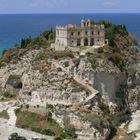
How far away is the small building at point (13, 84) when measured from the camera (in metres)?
71.3

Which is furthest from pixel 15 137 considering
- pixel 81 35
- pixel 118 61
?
pixel 81 35

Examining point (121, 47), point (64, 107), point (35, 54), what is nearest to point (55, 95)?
point (64, 107)

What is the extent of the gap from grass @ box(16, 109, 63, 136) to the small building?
8618 millimetres

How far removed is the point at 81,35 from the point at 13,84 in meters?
11.3

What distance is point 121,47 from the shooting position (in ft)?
254

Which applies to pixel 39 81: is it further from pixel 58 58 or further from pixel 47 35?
pixel 47 35

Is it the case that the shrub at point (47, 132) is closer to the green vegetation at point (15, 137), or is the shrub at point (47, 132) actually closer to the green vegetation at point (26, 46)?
the green vegetation at point (15, 137)

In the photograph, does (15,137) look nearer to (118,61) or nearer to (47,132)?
(47,132)

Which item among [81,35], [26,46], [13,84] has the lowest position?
[13,84]

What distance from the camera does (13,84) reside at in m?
71.9

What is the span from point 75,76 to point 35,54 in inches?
382

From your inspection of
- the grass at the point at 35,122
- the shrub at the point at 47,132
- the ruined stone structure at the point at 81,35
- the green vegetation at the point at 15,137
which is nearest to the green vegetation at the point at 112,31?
the ruined stone structure at the point at 81,35

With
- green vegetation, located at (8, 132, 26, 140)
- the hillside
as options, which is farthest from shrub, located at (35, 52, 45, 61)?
green vegetation, located at (8, 132, 26, 140)

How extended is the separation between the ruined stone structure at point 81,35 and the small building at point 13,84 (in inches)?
277
